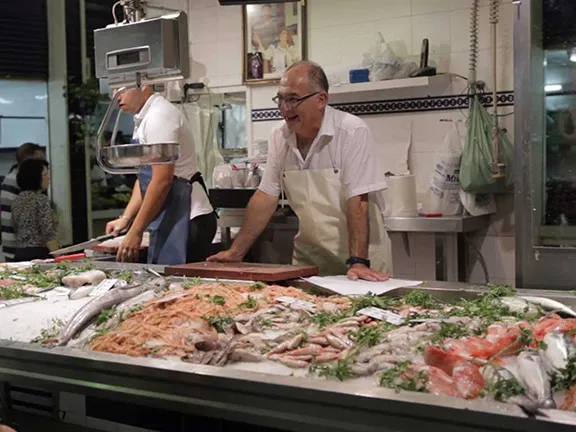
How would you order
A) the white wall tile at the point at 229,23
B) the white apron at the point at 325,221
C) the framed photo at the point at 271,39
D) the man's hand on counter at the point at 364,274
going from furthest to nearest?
1. the white wall tile at the point at 229,23
2. the framed photo at the point at 271,39
3. the white apron at the point at 325,221
4. the man's hand on counter at the point at 364,274

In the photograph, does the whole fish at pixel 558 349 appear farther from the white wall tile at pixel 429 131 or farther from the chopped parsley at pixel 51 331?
the white wall tile at pixel 429 131

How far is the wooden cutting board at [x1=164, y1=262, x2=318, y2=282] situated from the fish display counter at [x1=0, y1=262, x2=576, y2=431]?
0.23 ft

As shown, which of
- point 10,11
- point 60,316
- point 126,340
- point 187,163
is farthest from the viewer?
point 10,11

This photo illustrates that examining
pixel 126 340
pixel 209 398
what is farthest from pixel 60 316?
pixel 209 398

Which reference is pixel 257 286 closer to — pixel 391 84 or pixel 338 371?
pixel 338 371

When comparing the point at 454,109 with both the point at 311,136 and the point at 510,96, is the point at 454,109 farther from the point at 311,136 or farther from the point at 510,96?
the point at 311,136

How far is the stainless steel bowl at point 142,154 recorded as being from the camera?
2939 millimetres

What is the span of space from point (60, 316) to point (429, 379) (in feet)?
4.87

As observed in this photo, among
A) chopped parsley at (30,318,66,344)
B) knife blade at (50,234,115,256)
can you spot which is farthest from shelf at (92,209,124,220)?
chopped parsley at (30,318,66,344)

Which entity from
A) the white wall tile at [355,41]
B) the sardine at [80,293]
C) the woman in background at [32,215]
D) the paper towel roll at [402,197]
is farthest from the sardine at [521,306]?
the woman in background at [32,215]

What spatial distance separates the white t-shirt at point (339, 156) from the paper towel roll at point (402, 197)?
128 cm

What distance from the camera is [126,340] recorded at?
2.18 m

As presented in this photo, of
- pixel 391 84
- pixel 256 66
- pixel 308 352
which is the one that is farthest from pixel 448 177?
pixel 308 352

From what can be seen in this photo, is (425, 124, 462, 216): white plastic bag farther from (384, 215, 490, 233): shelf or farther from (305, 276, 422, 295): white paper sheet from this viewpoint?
(305, 276, 422, 295): white paper sheet
